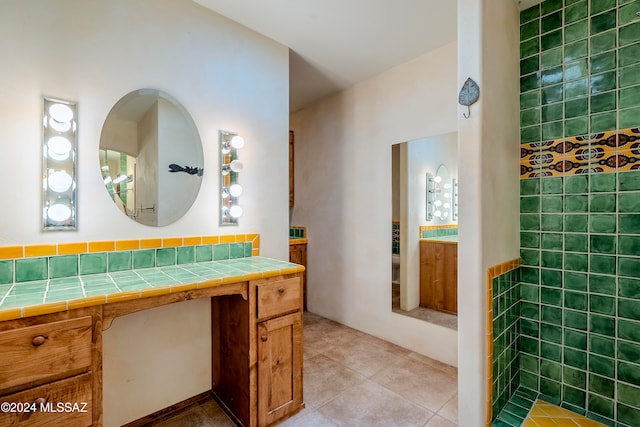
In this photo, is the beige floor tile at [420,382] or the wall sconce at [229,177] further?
the wall sconce at [229,177]

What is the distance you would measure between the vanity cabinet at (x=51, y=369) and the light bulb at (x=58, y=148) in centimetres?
85

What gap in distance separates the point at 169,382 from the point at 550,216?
102 inches

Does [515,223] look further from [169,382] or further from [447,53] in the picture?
[169,382]

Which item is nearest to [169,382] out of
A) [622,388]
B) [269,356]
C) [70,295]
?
[269,356]

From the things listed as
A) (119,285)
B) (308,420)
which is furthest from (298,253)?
(119,285)

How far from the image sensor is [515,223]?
6.06 feet

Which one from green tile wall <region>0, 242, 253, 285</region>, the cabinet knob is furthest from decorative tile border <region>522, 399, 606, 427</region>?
the cabinet knob

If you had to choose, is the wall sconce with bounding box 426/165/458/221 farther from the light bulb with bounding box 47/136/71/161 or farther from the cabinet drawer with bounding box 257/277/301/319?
the light bulb with bounding box 47/136/71/161

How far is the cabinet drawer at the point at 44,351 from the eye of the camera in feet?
3.05

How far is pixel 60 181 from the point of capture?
1.42 meters

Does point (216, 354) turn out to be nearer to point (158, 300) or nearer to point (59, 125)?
point (158, 300)

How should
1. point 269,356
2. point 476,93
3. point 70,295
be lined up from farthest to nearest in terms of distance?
point 269,356
point 476,93
point 70,295

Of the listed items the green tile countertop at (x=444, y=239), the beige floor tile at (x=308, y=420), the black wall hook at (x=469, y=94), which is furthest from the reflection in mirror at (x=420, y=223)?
the beige floor tile at (x=308, y=420)

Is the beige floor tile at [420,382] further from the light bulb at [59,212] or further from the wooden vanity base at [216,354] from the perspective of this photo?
the light bulb at [59,212]
